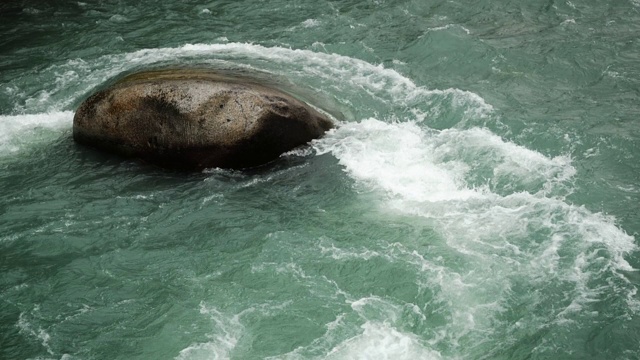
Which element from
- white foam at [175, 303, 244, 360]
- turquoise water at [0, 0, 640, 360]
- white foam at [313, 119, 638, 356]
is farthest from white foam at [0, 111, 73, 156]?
white foam at [175, 303, 244, 360]

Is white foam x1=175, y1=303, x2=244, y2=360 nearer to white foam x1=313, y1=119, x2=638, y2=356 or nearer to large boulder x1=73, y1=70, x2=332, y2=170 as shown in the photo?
white foam x1=313, y1=119, x2=638, y2=356

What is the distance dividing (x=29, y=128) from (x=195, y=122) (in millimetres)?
4048

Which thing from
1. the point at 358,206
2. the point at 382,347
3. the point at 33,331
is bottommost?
the point at 382,347

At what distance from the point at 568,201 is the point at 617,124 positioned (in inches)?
123

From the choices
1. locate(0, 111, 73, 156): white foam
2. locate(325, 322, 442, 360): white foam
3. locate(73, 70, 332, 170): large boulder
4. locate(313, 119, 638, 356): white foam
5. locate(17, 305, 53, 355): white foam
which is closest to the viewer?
locate(325, 322, 442, 360): white foam

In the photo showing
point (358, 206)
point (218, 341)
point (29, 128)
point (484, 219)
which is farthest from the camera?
point (29, 128)

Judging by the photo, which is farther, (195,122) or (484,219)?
(195,122)

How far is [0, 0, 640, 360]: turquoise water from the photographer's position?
33.8 ft

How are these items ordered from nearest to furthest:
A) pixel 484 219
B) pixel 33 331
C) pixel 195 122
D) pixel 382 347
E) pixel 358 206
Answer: pixel 382 347, pixel 33 331, pixel 484 219, pixel 358 206, pixel 195 122

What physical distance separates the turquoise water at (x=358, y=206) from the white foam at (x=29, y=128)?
0.05m

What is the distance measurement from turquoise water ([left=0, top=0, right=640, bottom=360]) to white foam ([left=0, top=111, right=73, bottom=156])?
0.05 m

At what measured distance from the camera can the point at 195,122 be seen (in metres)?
13.5

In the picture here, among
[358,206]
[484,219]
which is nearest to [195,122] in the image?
[358,206]

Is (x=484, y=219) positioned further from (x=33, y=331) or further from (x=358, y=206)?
(x=33, y=331)
